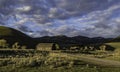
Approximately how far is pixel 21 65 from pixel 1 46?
108007 mm

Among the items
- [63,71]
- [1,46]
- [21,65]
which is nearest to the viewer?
[63,71]

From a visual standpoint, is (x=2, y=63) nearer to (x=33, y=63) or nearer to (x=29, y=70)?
(x=33, y=63)

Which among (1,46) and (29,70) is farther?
(1,46)

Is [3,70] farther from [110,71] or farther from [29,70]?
[110,71]

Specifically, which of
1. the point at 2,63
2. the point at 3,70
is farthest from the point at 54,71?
the point at 2,63

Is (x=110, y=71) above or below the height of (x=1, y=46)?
below

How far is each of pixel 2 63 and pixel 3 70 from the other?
5.49 metres

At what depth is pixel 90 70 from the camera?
28.5m

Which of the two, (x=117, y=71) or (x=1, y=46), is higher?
(x=1, y=46)

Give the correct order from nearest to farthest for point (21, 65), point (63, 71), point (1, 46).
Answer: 1. point (63, 71)
2. point (21, 65)
3. point (1, 46)

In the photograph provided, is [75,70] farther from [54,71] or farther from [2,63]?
[2,63]

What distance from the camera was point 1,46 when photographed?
138 m

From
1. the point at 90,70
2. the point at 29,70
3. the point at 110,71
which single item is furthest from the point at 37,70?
the point at 110,71

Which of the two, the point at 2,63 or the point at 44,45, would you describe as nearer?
the point at 2,63
